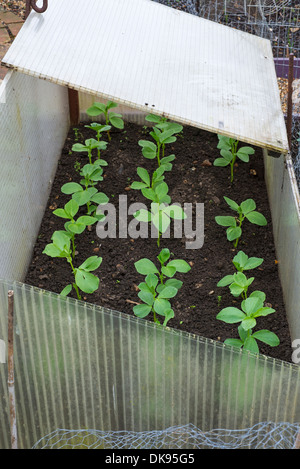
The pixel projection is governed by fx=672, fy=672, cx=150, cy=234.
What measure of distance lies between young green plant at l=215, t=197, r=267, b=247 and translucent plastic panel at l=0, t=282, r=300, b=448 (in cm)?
104

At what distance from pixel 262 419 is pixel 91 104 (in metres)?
2.34

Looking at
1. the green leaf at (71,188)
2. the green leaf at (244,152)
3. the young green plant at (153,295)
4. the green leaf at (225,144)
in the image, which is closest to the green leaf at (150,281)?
the young green plant at (153,295)

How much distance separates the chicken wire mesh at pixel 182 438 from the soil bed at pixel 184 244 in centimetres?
50

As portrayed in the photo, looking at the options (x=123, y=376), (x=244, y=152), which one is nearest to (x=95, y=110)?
(x=244, y=152)

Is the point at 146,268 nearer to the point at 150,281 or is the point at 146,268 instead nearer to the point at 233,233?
the point at 150,281

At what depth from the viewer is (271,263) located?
312cm

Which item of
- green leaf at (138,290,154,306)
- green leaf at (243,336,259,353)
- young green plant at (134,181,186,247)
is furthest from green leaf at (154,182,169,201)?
green leaf at (243,336,259,353)

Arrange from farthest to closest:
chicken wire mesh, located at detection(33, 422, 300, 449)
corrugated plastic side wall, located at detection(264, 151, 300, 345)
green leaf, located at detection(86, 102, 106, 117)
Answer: green leaf, located at detection(86, 102, 106, 117)
corrugated plastic side wall, located at detection(264, 151, 300, 345)
chicken wire mesh, located at detection(33, 422, 300, 449)

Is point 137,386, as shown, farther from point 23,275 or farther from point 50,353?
point 23,275

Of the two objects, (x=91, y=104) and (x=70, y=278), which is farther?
(x=91, y=104)

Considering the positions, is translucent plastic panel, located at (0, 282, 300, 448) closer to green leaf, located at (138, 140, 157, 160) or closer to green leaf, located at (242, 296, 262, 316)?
green leaf, located at (242, 296, 262, 316)

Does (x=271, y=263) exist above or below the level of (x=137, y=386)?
above

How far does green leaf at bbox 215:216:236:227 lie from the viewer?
10.1ft
